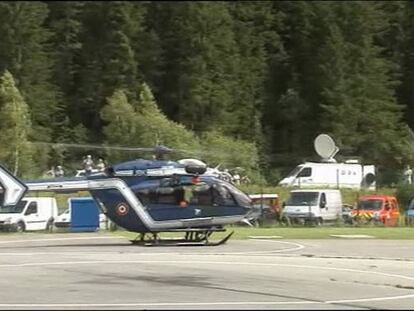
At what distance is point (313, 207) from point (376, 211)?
3.27 m

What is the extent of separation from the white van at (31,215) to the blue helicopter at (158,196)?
30.9 ft

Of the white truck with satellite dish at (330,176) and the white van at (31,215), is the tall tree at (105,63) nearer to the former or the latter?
the white truck with satellite dish at (330,176)

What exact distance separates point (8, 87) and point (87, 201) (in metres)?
25.9

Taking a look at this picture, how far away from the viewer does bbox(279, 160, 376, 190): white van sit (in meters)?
56.8

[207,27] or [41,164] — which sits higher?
[207,27]

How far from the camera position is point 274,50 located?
291ft

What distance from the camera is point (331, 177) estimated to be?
187ft

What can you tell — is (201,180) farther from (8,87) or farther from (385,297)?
(8,87)

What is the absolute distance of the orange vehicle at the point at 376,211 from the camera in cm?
4519

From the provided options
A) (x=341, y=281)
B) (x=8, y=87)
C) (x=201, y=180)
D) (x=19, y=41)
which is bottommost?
(x=341, y=281)

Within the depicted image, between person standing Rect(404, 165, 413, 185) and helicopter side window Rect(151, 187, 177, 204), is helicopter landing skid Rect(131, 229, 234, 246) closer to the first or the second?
helicopter side window Rect(151, 187, 177, 204)

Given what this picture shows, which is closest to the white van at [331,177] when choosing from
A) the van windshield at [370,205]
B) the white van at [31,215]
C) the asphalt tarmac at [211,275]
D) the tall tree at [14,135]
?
the van windshield at [370,205]

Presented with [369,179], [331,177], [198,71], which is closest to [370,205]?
[331,177]

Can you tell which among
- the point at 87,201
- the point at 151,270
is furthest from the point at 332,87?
the point at 151,270
